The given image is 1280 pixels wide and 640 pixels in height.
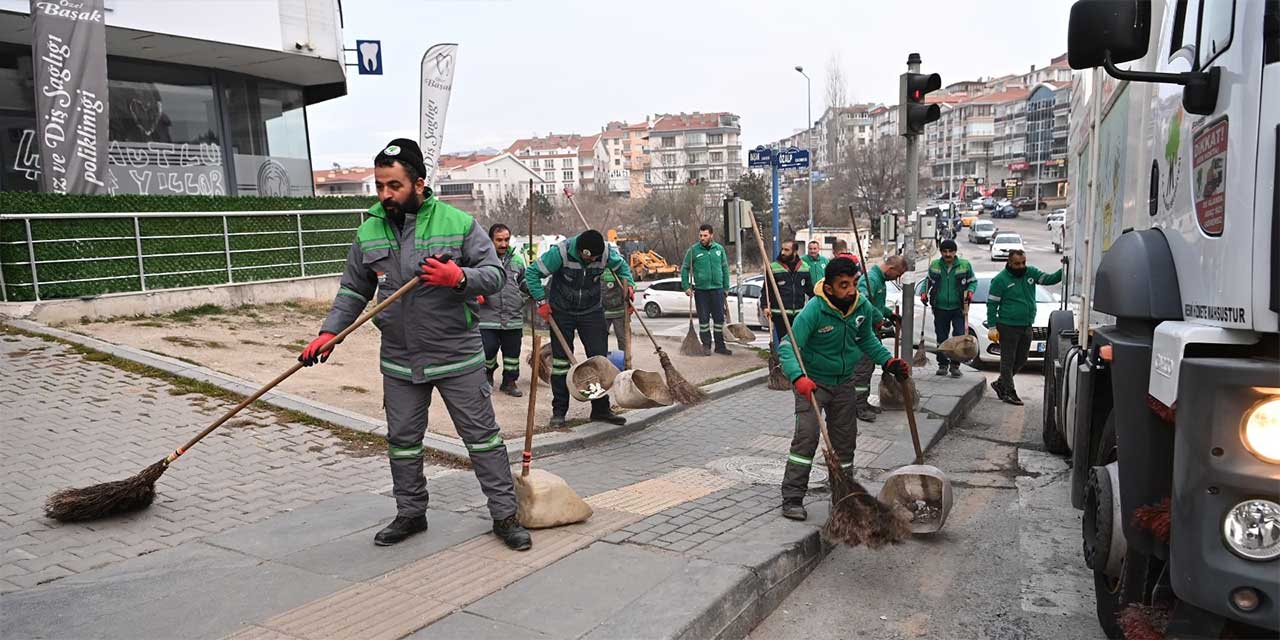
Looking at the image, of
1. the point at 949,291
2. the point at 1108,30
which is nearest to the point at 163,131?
the point at 949,291

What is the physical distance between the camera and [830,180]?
62.5 m

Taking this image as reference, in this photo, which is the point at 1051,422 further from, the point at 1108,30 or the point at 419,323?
the point at 419,323

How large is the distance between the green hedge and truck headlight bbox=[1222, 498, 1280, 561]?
12.3 meters

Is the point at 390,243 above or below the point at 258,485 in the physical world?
above

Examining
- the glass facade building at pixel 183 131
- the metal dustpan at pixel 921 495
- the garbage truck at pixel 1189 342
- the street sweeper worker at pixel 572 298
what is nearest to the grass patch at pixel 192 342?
the street sweeper worker at pixel 572 298

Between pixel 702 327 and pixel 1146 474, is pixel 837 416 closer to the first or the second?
pixel 1146 474

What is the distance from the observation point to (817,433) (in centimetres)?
511

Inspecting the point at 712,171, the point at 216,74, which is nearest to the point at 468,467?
the point at 216,74

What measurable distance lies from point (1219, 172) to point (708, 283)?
9.95m

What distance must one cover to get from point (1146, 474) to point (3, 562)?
5085mm

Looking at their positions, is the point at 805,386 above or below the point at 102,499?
above

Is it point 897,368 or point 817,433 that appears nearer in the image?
point 817,433

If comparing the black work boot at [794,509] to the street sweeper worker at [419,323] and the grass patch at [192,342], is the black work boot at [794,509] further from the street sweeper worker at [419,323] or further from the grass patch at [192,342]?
the grass patch at [192,342]

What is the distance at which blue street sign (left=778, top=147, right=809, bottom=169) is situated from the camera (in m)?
18.5
